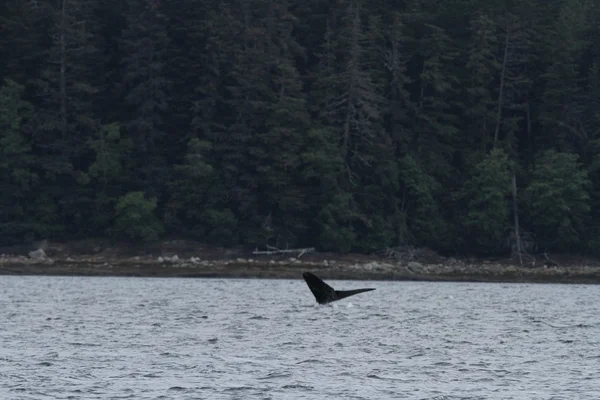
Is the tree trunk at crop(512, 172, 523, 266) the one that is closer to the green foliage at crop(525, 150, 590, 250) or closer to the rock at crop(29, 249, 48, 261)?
the green foliage at crop(525, 150, 590, 250)

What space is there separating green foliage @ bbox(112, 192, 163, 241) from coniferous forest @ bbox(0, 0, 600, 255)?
0.46ft

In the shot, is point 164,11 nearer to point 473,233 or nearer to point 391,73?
point 391,73

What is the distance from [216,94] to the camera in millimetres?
85062

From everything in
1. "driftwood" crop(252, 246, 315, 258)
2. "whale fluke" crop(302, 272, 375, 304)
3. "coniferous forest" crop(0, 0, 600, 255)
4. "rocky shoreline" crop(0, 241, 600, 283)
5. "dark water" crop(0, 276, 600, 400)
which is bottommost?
"dark water" crop(0, 276, 600, 400)

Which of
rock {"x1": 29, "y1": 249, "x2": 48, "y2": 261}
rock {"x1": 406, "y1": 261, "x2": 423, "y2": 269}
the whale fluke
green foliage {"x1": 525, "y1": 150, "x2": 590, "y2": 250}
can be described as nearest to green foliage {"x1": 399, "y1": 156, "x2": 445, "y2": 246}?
rock {"x1": 406, "y1": 261, "x2": 423, "y2": 269}

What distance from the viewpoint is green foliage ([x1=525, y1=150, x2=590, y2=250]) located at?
3243 inches

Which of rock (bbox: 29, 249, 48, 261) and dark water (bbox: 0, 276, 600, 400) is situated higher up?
rock (bbox: 29, 249, 48, 261)

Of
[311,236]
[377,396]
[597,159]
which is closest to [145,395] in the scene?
[377,396]

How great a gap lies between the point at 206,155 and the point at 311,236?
27.4ft

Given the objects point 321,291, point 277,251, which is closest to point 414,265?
point 277,251

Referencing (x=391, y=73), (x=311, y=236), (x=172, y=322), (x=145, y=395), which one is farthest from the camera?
(x=391, y=73)

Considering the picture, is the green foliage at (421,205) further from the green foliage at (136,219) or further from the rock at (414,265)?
the green foliage at (136,219)

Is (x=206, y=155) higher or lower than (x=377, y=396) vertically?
higher

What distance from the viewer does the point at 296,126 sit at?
8388 cm
